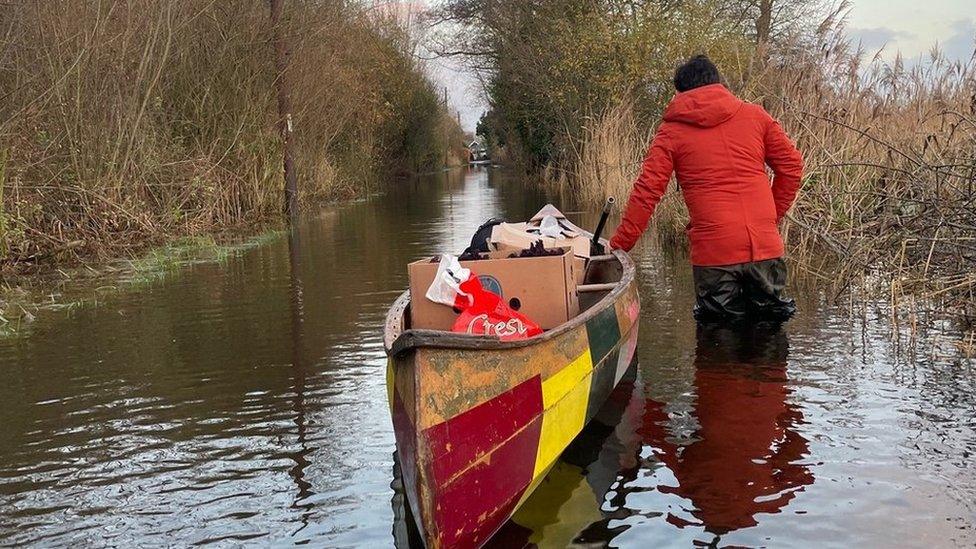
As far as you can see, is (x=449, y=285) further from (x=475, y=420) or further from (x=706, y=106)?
(x=706, y=106)

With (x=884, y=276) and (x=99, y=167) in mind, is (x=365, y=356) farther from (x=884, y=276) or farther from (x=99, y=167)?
(x=99, y=167)

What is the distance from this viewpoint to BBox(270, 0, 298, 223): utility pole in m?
19.9

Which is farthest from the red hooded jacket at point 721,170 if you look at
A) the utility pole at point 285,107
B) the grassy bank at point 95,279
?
the utility pole at point 285,107

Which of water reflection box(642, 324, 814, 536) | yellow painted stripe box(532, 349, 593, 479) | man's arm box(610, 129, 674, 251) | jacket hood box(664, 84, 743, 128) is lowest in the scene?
water reflection box(642, 324, 814, 536)

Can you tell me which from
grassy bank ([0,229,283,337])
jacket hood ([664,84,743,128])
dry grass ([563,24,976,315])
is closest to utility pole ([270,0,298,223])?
grassy bank ([0,229,283,337])

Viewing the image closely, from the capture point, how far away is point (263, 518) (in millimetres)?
4598

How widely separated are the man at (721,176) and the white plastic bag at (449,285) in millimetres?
2202

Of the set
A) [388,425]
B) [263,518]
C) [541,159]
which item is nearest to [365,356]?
[388,425]

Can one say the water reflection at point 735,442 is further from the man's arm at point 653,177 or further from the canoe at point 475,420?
the man's arm at point 653,177

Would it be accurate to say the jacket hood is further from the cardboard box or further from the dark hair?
the cardboard box

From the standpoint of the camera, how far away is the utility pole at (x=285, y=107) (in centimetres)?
1991

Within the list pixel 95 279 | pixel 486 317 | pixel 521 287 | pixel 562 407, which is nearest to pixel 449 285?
pixel 486 317

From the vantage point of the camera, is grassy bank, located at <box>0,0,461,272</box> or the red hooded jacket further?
grassy bank, located at <box>0,0,461,272</box>

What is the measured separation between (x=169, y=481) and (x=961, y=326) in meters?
5.67
